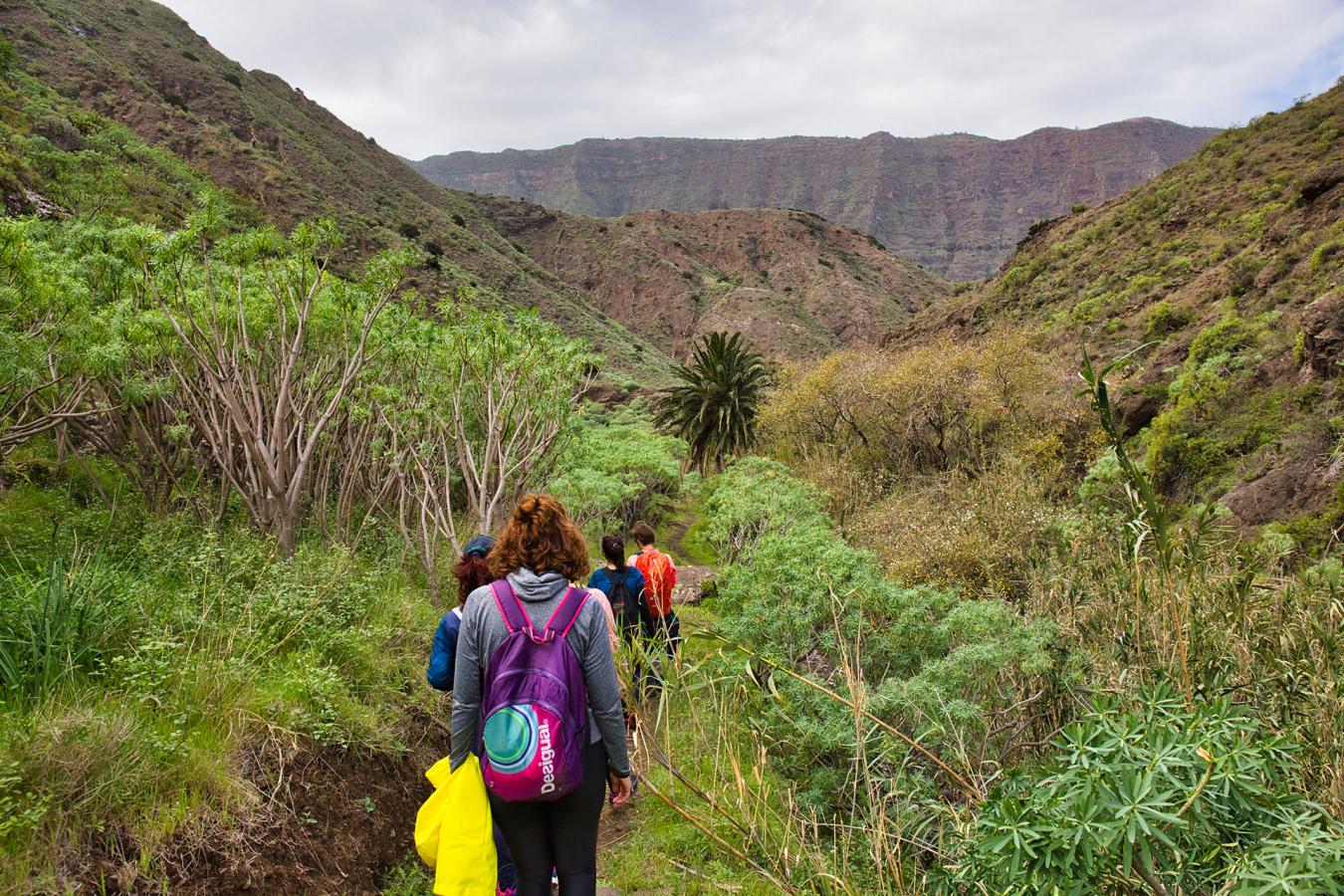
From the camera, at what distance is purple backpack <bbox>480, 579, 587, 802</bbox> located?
85.2 inches

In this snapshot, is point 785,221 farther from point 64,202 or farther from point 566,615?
point 566,615

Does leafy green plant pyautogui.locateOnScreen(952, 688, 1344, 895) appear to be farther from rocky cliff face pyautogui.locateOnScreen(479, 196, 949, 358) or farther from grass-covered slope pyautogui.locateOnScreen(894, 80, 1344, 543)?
rocky cliff face pyautogui.locateOnScreen(479, 196, 949, 358)

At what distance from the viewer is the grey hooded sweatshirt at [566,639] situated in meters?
2.34

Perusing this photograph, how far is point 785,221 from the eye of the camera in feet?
269

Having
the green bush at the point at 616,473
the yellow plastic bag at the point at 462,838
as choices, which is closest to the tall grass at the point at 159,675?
the yellow plastic bag at the point at 462,838

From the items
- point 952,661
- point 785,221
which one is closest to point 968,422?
point 952,661

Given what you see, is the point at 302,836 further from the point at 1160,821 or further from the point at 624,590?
the point at 1160,821

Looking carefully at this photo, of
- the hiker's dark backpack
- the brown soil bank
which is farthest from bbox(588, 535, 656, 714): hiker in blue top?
the brown soil bank

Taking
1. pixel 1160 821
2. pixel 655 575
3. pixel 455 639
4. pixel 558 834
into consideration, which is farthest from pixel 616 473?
pixel 1160 821

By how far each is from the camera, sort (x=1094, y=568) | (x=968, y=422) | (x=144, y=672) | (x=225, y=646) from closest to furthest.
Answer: (x=144, y=672), (x=225, y=646), (x=1094, y=568), (x=968, y=422)

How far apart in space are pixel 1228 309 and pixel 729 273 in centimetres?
6236

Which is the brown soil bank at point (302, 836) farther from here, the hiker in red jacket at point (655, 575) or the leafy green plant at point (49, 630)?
the hiker in red jacket at point (655, 575)

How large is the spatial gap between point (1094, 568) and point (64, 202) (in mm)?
19582

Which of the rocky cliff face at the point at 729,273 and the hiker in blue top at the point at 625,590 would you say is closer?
the hiker in blue top at the point at 625,590
